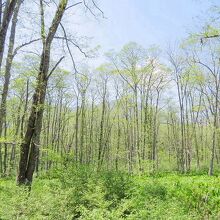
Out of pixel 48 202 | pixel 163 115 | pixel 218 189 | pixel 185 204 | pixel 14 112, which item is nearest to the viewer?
pixel 48 202

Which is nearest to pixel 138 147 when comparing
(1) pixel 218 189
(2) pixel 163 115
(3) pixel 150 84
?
(3) pixel 150 84

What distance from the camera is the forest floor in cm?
663

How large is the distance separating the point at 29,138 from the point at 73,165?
7.98ft

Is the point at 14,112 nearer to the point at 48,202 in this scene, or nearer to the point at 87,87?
the point at 87,87

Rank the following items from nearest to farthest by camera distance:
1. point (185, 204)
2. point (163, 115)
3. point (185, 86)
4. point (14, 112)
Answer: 1. point (185, 204)
2. point (14, 112)
3. point (185, 86)
4. point (163, 115)

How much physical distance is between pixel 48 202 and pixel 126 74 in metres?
23.3

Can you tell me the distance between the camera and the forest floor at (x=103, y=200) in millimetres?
6633

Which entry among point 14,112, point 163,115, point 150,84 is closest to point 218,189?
point 14,112

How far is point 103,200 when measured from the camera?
8656 millimetres

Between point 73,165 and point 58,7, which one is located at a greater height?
point 58,7

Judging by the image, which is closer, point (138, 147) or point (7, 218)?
point (7, 218)

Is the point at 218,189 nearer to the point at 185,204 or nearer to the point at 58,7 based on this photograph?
the point at 185,204

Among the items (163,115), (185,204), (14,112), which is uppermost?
(163,115)

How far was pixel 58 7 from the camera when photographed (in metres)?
9.49
